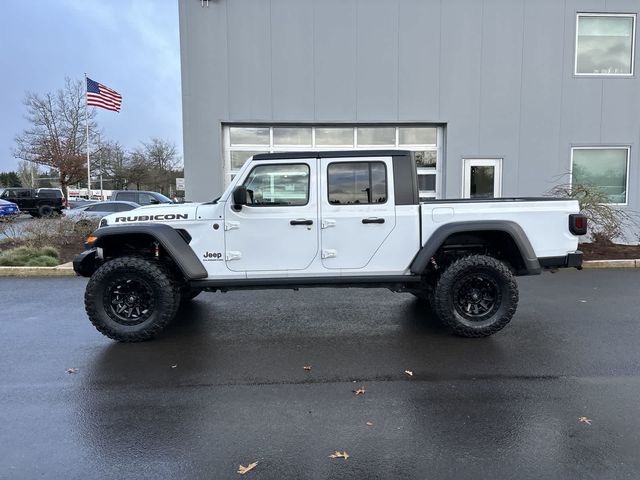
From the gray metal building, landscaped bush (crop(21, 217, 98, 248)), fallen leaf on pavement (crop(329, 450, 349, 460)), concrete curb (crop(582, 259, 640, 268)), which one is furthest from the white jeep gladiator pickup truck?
the gray metal building

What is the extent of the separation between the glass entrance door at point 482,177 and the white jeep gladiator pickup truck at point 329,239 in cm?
763

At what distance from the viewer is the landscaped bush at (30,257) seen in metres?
9.32

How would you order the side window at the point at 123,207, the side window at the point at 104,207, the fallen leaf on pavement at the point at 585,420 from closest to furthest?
the fallen leaf on pavement at the point at 585,420 → the side window at the point at 123,207 → the side window at the point at 104,207

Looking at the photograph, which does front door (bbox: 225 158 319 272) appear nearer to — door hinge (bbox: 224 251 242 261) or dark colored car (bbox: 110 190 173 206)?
door hinge (bbox: 224 251 242 261)

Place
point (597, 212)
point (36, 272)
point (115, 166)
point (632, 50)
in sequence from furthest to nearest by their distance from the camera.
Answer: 1. point (115, 166)
2. point (632, 50)
3. point (597, 212)
4. point (36, 272)

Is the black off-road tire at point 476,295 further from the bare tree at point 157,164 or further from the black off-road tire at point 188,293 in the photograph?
the bare tree at point 157,164

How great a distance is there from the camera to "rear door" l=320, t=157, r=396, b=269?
16.9 ft

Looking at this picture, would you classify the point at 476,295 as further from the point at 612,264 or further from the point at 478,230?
the point at 612,264

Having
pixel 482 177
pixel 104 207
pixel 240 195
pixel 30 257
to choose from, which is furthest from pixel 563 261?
pixel 104 207

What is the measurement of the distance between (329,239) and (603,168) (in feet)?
36.7

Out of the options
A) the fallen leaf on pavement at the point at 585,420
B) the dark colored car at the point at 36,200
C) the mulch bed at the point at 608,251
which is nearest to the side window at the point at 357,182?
the fallen leaf on pavement at the point at 585,420

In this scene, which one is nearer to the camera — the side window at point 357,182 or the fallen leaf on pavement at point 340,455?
the fallen leaf on pavement at point 340,455

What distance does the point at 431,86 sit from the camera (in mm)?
12328

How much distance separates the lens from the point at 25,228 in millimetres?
11266
